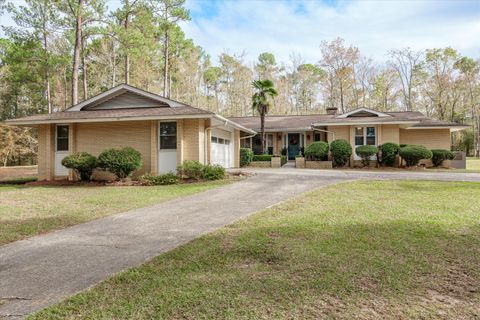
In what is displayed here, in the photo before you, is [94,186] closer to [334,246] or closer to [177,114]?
[177,114]

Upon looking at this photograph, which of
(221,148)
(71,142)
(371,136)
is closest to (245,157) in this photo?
(221,148)

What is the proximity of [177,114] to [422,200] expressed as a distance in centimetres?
927

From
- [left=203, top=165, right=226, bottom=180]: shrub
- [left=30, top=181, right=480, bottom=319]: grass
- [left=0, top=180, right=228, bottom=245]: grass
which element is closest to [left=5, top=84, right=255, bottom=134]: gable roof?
[left=203, top=165, right=226, bottom=180]: shrub

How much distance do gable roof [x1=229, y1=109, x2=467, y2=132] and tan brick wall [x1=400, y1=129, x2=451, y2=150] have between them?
0.61 m

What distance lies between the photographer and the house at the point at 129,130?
43.4 ft

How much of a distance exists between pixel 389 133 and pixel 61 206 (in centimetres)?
1794

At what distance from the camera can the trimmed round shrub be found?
1229cm

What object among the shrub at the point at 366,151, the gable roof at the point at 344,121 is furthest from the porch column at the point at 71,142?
the shrub at the point at 366,151

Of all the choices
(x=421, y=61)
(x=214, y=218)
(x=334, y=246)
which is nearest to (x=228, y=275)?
(x=334, y=246)

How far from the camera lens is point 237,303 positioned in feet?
8.87

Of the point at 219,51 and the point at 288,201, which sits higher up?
the point at 219,51

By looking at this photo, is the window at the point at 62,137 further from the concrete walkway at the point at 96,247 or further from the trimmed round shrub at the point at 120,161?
the concrete walkway at the point at 96,247

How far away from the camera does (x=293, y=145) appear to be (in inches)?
961

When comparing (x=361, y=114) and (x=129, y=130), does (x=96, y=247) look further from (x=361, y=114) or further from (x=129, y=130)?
(x=361, y=114)
